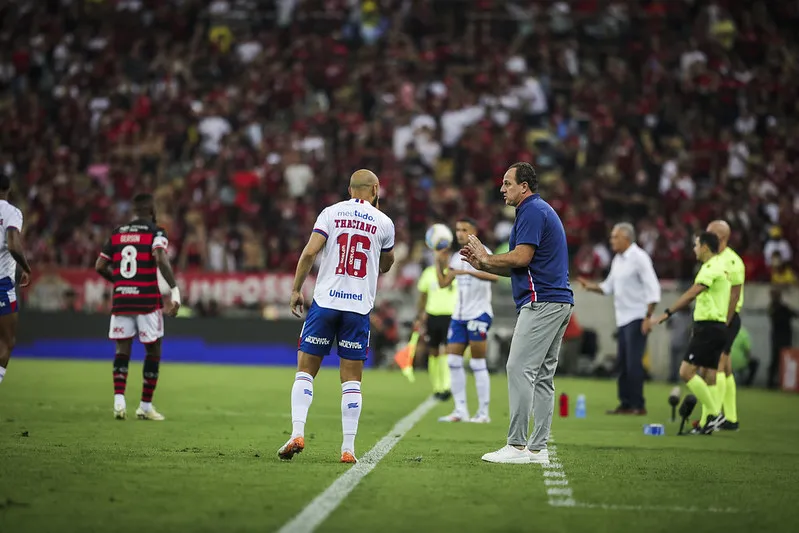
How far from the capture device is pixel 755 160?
1112 inches

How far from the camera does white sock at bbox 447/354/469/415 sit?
1468cm

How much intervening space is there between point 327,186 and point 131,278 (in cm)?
1534

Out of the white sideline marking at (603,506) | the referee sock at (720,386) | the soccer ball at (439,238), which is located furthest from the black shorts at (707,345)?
the white sideline marking at (603,506)

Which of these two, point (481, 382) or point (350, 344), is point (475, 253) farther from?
point (481, 382)

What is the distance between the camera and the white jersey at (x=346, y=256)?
9.29 meters

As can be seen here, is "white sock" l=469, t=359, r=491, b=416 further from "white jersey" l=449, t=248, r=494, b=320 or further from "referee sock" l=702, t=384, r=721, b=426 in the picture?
"referee sock" l=702, t=384, r=721, b=426

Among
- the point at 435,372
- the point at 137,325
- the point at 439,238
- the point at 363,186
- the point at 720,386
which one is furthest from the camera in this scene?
the point at 435,372

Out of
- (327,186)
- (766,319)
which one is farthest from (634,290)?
(327,186)

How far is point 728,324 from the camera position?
14.5 metres

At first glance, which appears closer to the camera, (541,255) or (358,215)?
(358,215)

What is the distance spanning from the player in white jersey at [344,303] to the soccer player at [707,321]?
214 inches

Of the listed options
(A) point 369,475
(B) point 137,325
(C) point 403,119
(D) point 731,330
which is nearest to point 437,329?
(D) point 731,330

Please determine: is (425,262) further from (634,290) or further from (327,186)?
(634,290)

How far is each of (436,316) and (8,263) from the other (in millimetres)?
7819
